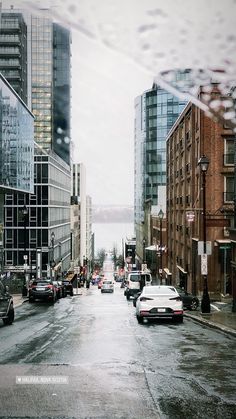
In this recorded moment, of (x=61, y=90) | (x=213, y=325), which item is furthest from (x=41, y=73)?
(x=213, y=325)

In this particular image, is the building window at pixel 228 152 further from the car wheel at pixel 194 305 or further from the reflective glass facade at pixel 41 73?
the reflective glass facade at pixel 41 73

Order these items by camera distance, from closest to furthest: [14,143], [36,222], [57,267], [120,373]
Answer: [120,373] → [14,143] → [36,222] → [57,267]

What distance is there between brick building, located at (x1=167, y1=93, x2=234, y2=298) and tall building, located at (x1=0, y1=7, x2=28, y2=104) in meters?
87.7

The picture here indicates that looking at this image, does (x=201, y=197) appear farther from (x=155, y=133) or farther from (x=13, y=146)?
(x=155, y=133)

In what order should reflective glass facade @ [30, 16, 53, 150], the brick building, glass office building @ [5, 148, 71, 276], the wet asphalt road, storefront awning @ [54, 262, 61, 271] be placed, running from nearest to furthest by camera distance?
the wet asphalt road → the brick building → glass office building @ [5, 148, 71, 276] → storefront awning @ [54, 262, 61, 271] → reflective glass facade @ [30, 16, 53, 150]

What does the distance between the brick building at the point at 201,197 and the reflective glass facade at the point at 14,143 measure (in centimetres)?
1772

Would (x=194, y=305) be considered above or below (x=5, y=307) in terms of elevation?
below

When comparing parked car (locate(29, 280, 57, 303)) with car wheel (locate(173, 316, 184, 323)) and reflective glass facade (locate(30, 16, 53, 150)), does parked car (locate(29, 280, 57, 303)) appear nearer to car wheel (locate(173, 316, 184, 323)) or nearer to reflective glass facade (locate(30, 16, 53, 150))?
car wheel (locate(173, 316, 184, 323))

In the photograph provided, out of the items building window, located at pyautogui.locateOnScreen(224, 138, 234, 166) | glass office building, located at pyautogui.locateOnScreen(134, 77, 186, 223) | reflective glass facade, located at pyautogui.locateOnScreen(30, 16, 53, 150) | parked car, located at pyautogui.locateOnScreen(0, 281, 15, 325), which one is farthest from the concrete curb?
reflective glass facade, located at pyautogui.locateOnScreen(30, 16, 53, 150)

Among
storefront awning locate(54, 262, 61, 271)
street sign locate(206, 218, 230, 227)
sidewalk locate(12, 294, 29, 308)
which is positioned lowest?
storefront awning locate(54, 262, 61, 271)

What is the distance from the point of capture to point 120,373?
9.68 m

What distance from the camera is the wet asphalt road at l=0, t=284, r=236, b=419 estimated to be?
7.33 metres

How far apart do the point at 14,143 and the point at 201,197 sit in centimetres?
2716

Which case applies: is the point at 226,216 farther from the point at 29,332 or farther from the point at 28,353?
the point at 28,353
